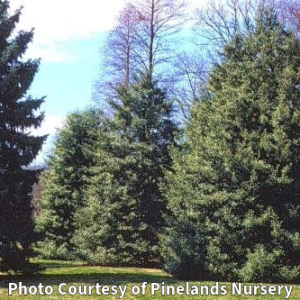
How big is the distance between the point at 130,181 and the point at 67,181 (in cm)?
627

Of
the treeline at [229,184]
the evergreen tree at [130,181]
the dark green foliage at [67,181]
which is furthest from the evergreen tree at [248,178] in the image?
the dark green foliage at [67,181]

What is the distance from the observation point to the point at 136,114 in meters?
23.0

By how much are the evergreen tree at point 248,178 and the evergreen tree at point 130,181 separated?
4.48 m

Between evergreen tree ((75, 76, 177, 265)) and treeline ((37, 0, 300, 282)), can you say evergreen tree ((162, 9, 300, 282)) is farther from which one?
evergreen tree ((75, 76, 177, 265))

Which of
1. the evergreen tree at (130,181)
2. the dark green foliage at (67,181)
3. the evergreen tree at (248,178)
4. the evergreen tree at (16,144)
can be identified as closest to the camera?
the evergreen tree at (16,144)

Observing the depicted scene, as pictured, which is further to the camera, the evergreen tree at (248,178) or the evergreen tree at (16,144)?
the evergreen tree at (248,178)

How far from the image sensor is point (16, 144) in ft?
47.2

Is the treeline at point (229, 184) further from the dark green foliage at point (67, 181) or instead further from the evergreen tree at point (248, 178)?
the dark green foliage at point (67, 181)

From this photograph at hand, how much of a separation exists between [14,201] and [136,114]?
996cm

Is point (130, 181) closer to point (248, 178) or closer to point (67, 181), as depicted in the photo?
point (67, 181)

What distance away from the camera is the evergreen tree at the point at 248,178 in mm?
15297

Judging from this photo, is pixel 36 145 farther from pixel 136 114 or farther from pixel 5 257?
pixel 136 114

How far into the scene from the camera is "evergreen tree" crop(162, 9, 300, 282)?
50.2ft

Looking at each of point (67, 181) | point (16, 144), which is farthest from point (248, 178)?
point (67, 181)
